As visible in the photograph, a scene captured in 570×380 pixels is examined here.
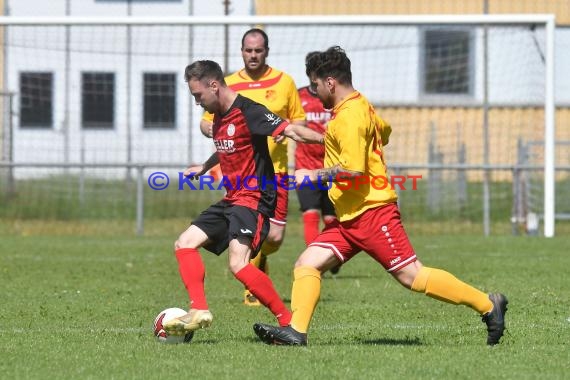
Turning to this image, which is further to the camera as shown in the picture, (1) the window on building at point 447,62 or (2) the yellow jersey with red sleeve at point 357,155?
(1) the window on building at point 447,62

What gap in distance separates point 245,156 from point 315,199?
4.30 m

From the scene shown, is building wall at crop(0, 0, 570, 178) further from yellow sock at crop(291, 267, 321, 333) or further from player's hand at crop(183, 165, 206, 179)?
yellow sock at crop(291, 267, 321, 333)

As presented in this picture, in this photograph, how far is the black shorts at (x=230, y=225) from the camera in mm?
7445

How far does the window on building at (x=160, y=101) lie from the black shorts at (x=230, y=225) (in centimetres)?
1142

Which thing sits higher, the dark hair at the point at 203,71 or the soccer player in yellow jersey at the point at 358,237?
the dark hair at the point at 203,71

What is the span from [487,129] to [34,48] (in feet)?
23.8

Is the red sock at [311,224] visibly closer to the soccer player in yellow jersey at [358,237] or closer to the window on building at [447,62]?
the soccer player in yellow jersey at [358,237]

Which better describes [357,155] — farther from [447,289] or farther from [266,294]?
[266,294]

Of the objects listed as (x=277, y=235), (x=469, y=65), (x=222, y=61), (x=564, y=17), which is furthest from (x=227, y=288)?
(x=564, y=17)

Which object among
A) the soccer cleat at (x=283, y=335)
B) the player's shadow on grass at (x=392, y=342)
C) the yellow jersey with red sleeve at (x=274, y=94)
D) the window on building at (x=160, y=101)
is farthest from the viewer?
the window on building at (x=160, y=101)

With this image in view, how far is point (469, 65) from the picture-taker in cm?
1978

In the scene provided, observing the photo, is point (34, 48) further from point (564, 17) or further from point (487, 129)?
point (564, 17)

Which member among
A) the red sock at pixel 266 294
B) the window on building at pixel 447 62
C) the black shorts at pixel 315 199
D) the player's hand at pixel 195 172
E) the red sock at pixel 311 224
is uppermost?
the window on building at pixel 447 62

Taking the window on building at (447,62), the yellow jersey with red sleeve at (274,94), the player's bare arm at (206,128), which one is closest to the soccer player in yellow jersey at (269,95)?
the yellow jersey with red sleeve at (274,94)
